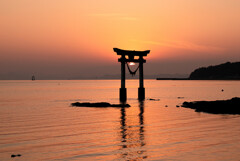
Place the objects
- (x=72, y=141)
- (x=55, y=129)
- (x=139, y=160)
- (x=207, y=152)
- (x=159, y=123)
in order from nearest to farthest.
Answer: (x=139, y=160) → (x=207, y=152) → (x=72, y=141) → (x=55, y=129) → (x=159, y=123)

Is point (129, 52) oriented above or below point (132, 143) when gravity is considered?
above

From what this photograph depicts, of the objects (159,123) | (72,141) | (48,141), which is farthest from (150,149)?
(159,123)

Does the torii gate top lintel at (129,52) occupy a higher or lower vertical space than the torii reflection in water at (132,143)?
higher

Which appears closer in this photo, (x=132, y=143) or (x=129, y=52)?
(x=132, y=143)

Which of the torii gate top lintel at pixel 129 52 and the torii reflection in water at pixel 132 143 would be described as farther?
the torii gate top lintel at pixel 129 52

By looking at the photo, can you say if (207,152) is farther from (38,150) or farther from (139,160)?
(38,150)

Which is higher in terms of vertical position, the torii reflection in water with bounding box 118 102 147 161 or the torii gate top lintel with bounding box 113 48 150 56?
the torii gate top lintel with bounding box 113 48 150 56

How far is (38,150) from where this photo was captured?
45.0 feet

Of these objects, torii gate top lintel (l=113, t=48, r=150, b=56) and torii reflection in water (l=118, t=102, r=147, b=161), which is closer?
torii reflection in water (l=118, t=102, r=147, b=161)

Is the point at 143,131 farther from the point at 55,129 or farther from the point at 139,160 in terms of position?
the point at 139,160

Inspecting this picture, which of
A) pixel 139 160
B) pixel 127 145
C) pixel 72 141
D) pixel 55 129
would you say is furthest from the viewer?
pixel 55 129

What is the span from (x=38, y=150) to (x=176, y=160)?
551cm

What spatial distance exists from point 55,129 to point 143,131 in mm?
5225

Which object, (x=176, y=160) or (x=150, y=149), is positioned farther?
(x=150, y=149)
